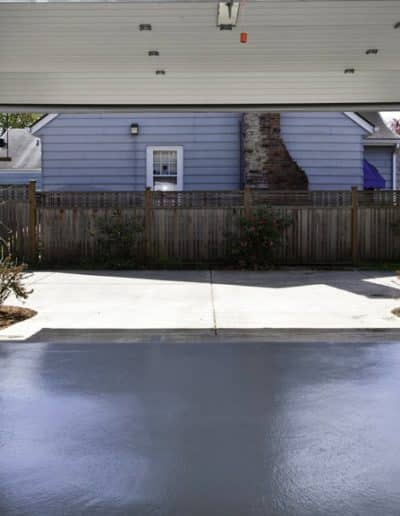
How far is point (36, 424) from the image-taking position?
4891 millimetres

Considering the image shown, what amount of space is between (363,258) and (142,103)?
6.08 metres

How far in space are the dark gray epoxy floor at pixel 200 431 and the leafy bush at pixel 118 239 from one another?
327 inches

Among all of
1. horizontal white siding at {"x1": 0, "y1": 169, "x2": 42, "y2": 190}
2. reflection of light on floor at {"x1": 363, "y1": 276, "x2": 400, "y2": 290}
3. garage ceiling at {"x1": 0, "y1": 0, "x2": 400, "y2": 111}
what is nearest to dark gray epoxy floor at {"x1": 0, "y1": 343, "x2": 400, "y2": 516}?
garage ceiling at {"x1": 0, "y1": 0, "x2": 400, "y2": 111}

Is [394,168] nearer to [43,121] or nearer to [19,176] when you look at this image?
[43,121]

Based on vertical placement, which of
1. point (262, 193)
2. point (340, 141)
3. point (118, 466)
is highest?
point (340, 141)

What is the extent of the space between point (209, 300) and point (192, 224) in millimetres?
5683

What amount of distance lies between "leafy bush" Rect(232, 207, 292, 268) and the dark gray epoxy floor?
26.8 ft

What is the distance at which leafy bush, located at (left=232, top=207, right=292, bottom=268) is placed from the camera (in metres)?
15.4

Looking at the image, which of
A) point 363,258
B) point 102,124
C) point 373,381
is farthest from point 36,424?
point 102,124

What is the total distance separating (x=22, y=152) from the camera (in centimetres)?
2697

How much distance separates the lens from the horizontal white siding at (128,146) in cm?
1841

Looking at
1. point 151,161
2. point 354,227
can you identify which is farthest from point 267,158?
point 151,161

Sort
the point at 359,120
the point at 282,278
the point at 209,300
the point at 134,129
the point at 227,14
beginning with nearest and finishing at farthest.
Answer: the point at 227,14 < the point at 209,300 < the point at 282,278 < the point at 134,129 < the point at 359,120

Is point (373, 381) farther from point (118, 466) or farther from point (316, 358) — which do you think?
point (118, 466)
